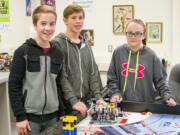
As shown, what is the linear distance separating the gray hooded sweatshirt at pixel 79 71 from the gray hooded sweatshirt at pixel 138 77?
0.39ft

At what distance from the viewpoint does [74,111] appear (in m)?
1.78

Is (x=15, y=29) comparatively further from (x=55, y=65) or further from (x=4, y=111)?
(x=55, y=65)

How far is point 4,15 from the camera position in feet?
11.6

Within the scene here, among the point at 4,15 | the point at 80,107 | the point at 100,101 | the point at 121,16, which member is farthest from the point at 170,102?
the point at 4,15

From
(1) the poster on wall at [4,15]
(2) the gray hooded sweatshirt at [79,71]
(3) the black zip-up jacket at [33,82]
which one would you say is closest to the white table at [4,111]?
(1) the poster on wall at [4,15]

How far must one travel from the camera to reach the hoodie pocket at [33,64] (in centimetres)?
167

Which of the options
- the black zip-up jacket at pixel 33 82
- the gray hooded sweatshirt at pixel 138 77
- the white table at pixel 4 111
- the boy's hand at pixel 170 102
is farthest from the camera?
the white table at pixel 4 111

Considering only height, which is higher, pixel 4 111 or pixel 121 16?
pixel 121 16

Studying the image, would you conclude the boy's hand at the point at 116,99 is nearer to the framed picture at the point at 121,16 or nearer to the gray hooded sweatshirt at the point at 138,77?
the gray hooded sweatshirt at the point at 138,77

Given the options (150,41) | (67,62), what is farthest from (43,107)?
(150,41)

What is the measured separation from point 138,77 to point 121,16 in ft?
5.66

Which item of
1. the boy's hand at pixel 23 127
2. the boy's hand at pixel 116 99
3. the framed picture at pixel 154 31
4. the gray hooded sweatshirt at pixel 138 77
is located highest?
the framed picture at pixel 154 31

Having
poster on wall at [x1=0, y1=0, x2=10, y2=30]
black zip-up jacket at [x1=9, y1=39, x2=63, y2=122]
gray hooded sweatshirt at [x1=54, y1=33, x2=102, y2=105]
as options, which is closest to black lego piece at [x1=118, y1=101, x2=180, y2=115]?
gray hooded sweatshirt at [x1=54, y1=33, x2=102, y2=105]

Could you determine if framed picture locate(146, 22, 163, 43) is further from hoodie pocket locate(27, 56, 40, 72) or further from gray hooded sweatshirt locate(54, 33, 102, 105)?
hoodie pocket locate(27, 56, 40, 72)
